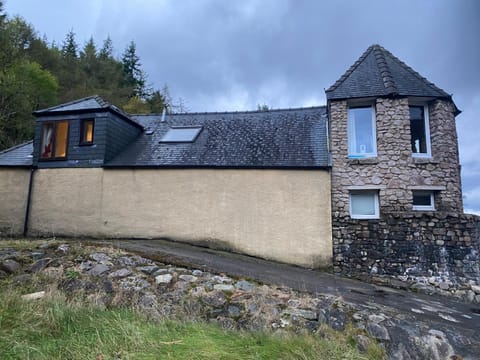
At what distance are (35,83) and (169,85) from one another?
13.1 meters

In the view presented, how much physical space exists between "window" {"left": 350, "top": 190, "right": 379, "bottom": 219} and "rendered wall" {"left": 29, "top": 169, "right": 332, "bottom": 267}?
2.96 feet

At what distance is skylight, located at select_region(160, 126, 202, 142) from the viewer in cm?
1182

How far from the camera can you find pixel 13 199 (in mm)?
10977

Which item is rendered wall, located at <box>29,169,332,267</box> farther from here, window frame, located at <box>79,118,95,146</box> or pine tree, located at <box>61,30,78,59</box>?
pine tree, located at <box>61,30,78,59</box>

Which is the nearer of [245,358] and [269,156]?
[245,358]

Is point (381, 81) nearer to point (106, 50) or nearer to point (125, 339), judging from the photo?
point (125, 339)

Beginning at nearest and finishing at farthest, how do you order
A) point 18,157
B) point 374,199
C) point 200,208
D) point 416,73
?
point 374,199, point 200,208, point 416,73, point 18,157

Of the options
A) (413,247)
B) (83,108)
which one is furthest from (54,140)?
(413,247)

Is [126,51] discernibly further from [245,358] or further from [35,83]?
[245,358]

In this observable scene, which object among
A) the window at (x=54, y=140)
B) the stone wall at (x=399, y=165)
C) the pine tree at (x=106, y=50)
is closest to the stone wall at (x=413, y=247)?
the stone wall at (x=399, y=165)

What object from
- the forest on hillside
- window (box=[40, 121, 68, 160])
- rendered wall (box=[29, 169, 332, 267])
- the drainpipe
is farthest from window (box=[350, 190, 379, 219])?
the forest on hillside

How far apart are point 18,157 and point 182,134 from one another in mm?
6613

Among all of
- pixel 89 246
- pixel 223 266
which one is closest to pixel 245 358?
pixel 223 266

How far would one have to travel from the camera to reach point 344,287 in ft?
23.0
